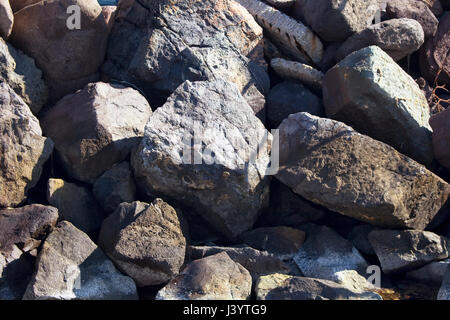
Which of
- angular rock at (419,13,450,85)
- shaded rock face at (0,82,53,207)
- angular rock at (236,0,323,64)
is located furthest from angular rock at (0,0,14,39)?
angular rock at (419,13,450,85)

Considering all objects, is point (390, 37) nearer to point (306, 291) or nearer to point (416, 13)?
point (416, 13)

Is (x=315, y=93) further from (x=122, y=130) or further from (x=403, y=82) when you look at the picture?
(x=122, y=130)

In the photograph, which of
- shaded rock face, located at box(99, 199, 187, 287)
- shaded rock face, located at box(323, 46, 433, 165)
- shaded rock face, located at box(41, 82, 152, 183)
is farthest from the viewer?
shaded rock face, located at box(323, 46, 433, 165)

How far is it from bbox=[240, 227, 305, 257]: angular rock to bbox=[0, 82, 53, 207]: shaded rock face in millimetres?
1695

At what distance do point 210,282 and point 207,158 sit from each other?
39.0 inches

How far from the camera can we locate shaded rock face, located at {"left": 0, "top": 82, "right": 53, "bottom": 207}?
13.7ft

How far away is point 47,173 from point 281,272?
6.74 ft

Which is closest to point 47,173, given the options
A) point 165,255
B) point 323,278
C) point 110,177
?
point 110,177

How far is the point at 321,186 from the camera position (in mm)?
4133

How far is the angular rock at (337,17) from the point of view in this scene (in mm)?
5090

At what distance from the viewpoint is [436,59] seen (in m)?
5.52

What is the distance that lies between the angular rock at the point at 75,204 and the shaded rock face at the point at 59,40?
1084 millimetres

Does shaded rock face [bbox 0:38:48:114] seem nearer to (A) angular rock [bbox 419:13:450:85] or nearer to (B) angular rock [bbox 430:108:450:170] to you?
(B) angular rock [bbox 430:108:450:170]

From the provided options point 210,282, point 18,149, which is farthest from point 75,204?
point 210,282
